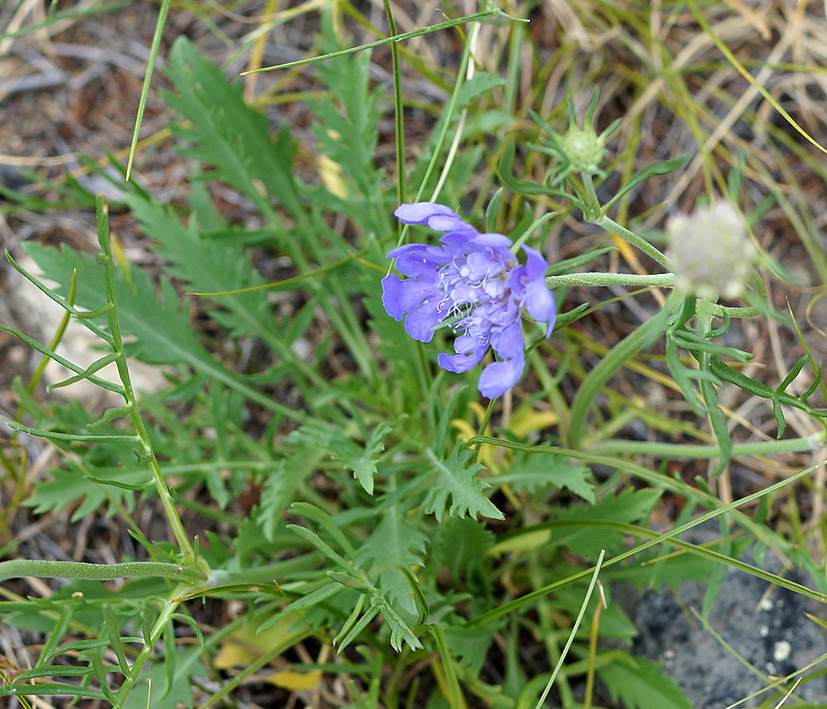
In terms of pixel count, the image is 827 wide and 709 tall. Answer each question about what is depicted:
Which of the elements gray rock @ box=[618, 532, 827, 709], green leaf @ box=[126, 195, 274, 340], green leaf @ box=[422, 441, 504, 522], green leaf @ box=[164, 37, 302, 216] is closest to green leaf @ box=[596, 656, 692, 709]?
gray rock @ box=[618, 532, 827, 709]

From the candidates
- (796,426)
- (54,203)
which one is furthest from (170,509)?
(796,426)

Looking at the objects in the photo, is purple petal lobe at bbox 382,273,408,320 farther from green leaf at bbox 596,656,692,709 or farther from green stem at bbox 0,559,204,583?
green leaf at bbox 596,656,692,709

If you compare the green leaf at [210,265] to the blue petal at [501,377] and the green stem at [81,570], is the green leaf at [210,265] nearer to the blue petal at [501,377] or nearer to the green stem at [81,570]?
the green stem at [81,570]

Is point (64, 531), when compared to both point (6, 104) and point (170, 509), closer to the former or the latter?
point (170, 509)

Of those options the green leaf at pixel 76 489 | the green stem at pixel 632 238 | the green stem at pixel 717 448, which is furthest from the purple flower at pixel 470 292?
the green leaf at pixel 76 489

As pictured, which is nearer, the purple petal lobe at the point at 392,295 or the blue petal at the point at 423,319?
the purple petal lobe at the point at 392,295

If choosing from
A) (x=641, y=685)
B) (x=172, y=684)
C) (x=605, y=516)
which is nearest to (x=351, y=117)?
(x=605, y=516)
